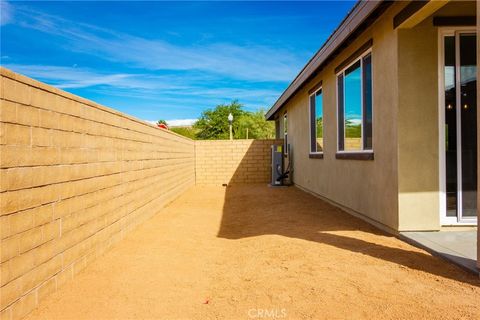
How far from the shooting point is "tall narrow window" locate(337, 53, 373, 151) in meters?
5.99

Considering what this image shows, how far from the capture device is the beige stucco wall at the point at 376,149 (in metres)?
4.95

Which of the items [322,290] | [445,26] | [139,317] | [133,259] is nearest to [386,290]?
[322,290]

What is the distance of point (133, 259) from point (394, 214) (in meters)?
3.20

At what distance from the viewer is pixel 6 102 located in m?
2.55

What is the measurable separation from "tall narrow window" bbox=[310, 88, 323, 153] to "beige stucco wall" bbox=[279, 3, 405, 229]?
50cm

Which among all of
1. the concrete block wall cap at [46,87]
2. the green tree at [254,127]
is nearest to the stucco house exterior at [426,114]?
the concrete block wall cap at [46,87]

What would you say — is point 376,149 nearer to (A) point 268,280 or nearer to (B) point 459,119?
(B) point 459,119

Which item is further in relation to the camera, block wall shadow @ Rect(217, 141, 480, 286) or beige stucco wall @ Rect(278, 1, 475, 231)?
beige stucco wall @ Rect(278, 1, 475, 231)

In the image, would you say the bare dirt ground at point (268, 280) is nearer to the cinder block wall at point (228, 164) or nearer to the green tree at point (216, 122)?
the cinder block wall at point (228, 164)

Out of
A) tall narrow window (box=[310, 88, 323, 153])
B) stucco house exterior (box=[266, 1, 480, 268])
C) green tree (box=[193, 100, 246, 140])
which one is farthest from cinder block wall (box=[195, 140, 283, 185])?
green tree (box=[193, 100, 246, 140])

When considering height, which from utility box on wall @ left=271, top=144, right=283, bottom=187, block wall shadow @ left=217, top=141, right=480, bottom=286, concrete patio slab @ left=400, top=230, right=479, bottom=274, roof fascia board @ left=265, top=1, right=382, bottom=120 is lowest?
block wall shadow @ left=217, top=141, right=480, bottom=286

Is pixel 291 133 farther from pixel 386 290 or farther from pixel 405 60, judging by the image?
pixel 386 290

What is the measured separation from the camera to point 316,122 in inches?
379

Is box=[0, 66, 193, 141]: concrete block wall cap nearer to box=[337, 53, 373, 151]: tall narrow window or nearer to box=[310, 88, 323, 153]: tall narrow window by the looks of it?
box=[337, 53, 373, 151]: tall narrow window
